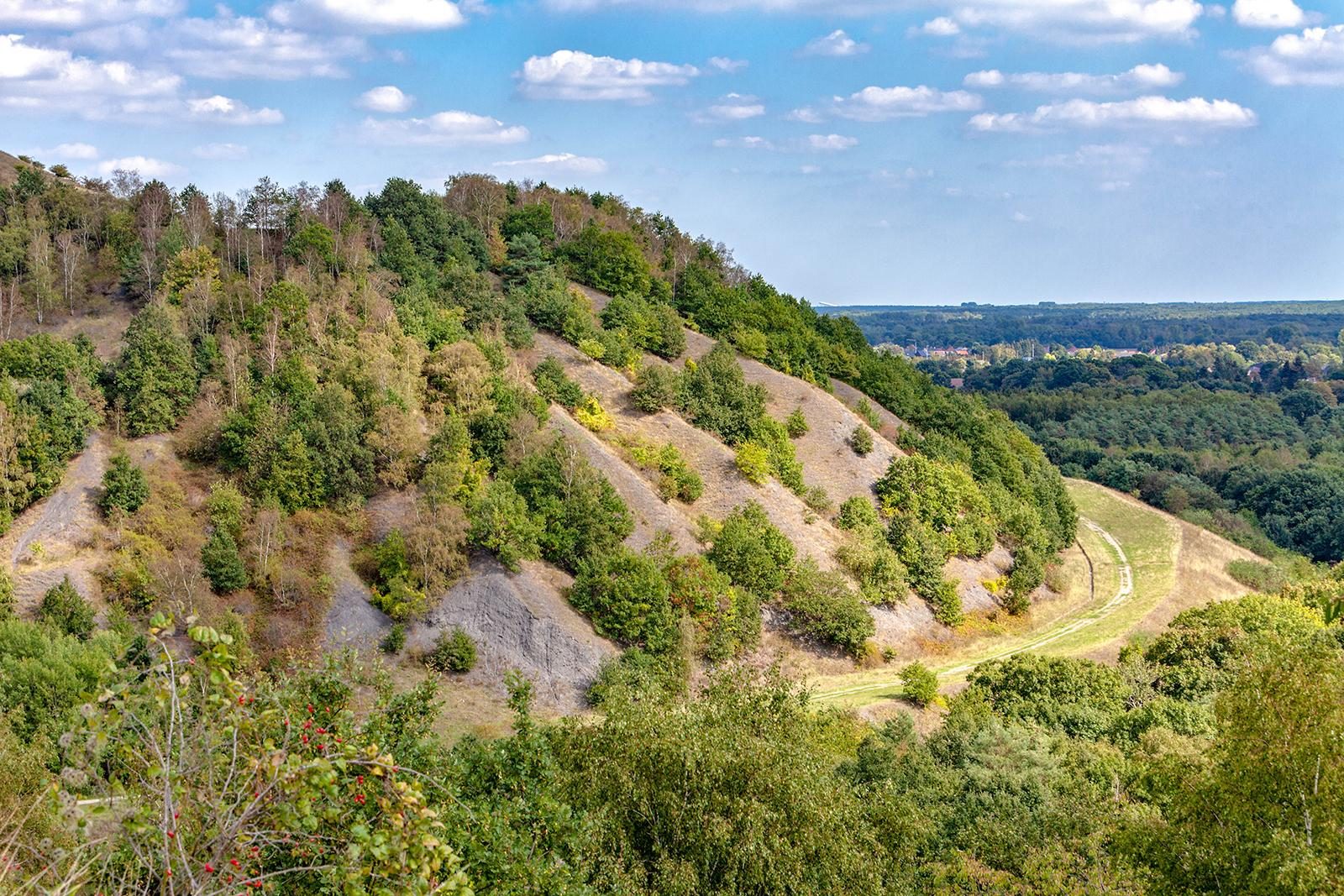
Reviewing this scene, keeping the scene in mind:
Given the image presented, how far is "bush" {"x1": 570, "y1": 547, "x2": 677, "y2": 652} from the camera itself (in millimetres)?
36719

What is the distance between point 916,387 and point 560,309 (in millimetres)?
25882

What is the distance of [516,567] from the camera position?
37812 mm

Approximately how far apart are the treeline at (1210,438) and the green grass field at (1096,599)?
11764mm

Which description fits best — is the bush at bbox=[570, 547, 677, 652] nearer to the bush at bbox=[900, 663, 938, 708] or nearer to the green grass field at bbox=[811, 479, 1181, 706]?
the green grass field at bbox=[811, 479, 1181, 706]

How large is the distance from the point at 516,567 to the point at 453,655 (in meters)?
4.41

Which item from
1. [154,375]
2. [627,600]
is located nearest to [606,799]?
[627,600]

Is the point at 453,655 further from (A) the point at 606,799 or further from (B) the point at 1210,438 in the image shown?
(B) the point at 1210,438

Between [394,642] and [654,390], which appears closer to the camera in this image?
[394,642]

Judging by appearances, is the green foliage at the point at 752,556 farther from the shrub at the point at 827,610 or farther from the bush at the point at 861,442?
Answer: the bush at the point at 861,442

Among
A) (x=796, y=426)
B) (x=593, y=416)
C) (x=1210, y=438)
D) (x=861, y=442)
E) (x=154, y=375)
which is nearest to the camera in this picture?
(x=154, y=375)

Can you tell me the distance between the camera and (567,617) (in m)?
36.9

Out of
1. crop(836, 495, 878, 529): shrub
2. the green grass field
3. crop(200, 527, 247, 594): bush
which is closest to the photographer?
crop(200, 527, 247, 594): bush

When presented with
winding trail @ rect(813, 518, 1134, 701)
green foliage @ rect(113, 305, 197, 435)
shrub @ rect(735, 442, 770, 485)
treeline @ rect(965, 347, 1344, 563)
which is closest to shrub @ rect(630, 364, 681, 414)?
shrub @ rect(735, 442, 770, 485)

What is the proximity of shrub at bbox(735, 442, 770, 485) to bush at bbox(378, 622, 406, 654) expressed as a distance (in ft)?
63.2
